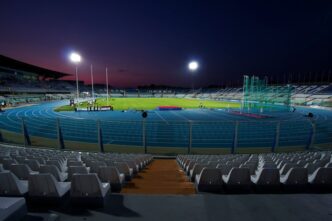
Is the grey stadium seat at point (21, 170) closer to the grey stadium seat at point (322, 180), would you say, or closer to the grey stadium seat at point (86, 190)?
the grey stadium seat at point (86, 190)

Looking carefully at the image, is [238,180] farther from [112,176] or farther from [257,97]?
[257,97]

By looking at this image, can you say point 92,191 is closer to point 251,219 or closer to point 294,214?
point 251,219

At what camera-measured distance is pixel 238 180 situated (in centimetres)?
423

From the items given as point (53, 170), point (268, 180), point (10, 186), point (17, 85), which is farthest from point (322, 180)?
point (17, 85)

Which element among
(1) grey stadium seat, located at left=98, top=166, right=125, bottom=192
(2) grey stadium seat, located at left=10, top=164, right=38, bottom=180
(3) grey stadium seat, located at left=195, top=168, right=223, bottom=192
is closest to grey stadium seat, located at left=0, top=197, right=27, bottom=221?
(1) grey stadium seat, located at left=98, top=166, right=125, bottom=192

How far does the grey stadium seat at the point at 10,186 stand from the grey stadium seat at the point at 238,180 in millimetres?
3825

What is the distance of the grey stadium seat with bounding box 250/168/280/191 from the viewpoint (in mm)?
4164

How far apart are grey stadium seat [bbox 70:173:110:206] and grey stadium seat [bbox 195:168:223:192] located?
2029 mm

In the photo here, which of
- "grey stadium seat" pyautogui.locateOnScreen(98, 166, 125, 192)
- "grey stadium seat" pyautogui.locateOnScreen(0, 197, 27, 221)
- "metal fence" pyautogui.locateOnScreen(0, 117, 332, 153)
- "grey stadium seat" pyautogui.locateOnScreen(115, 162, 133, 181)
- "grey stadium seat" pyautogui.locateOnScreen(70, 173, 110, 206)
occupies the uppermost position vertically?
"grey stadium seat" pyautogui.locateOnScreen(0, 197, 27, 221)

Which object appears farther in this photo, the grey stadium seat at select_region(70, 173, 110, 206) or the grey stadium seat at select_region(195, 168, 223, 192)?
the grey stadium seat at select_region(195, 168, 223, 192)

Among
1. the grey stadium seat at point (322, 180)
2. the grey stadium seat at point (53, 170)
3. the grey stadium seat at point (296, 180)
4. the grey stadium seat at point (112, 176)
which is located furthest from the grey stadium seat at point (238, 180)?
the grey stadium seat at point (53, 170)

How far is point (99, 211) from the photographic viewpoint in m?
3.21

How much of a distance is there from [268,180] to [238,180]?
61 centimetres

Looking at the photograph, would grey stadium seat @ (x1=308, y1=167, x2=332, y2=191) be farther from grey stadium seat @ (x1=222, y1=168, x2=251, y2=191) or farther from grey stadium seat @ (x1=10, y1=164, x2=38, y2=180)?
grey stadium seat @ (x1=10, y1=164, x2=38, y2=180)
